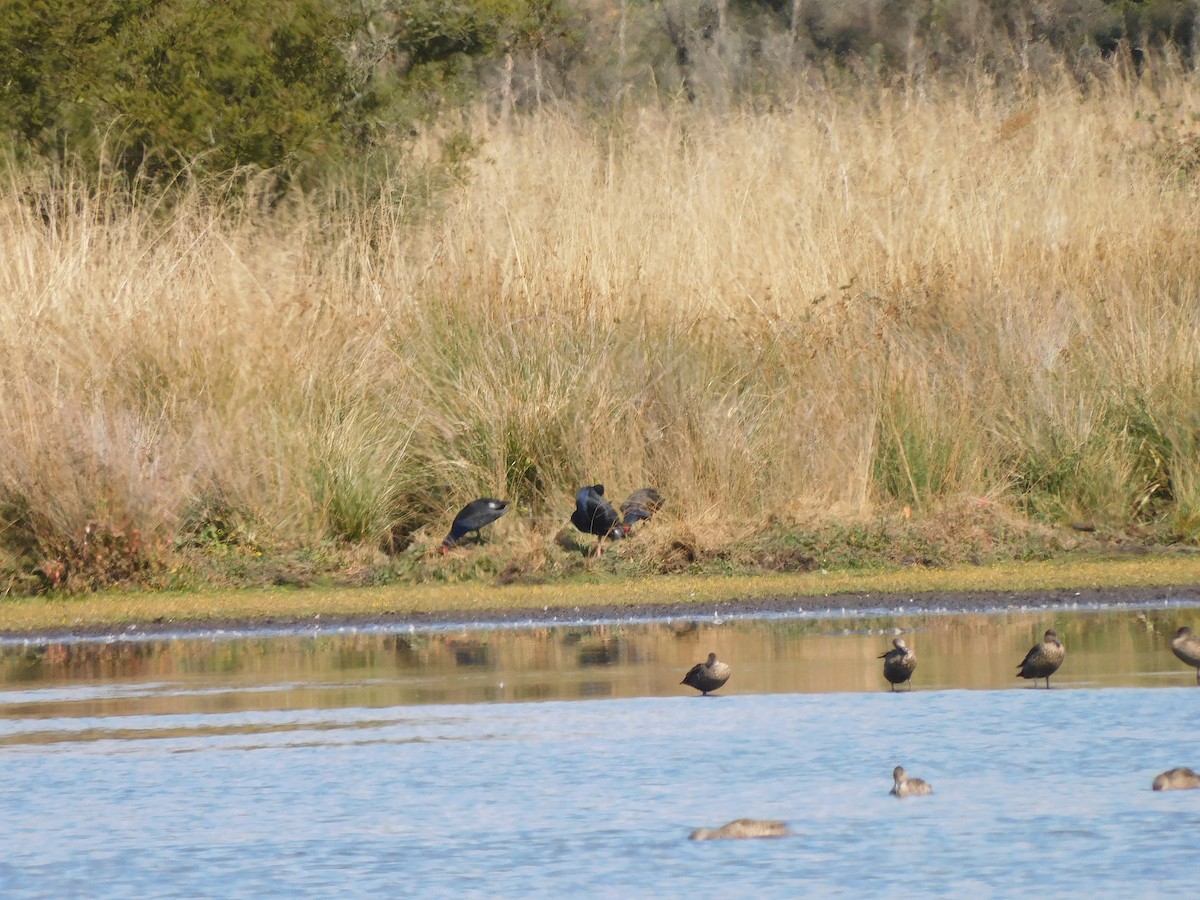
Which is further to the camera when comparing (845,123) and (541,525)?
(845,123)

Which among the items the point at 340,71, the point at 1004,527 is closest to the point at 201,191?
the point at 340,71

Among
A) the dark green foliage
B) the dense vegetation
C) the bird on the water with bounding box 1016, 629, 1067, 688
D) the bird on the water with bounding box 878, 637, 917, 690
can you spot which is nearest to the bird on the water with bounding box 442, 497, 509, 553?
the dense vegetation

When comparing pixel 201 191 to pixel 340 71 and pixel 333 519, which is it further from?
pixel 333 519

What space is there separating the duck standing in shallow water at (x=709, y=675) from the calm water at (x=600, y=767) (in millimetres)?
79

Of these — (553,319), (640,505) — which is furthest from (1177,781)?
(553,319)

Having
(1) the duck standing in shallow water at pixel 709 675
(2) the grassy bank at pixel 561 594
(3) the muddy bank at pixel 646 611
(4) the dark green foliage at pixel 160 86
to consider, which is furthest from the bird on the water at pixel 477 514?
(4) the dark green foliage at pixel 160 86

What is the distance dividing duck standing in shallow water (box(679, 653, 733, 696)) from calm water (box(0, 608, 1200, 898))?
0.26 feet

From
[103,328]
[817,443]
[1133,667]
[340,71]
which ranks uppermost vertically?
[340,71]

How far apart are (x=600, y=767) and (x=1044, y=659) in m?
2.39

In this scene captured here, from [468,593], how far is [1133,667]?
5.30 m

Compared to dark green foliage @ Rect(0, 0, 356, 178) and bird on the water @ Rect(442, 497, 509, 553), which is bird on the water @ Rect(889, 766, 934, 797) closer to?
bird on the water @ Rect(442, 497, 509, 553)

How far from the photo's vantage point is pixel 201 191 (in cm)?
2005

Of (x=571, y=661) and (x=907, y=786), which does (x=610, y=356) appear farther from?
(x=907, y=786)

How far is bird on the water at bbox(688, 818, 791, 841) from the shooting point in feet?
22.2
